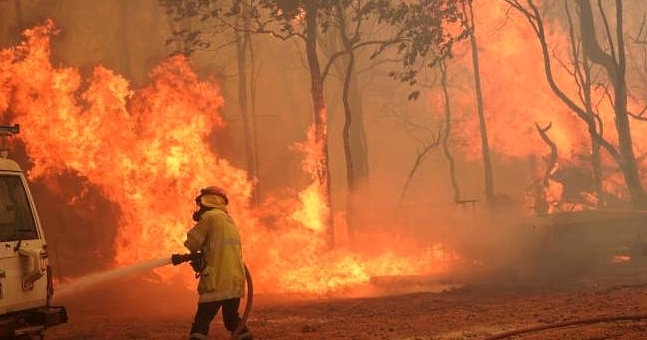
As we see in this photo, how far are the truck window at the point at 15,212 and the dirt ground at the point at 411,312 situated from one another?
12.1ft

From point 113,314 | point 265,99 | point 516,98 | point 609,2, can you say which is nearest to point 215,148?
point 265,99

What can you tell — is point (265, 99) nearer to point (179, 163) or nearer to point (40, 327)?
point (179, 163)

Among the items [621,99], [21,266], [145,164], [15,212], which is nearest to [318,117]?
A: [145,164]

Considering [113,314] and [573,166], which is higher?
[573,166]

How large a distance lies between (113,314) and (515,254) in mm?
12692

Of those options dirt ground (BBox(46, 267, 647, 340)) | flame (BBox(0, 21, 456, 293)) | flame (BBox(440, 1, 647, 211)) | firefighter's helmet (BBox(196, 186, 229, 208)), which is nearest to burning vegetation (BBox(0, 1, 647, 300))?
flame (BBox(0, 21, 456, 293))

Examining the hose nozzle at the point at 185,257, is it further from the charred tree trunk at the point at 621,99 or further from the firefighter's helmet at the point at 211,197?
the charred tree trunk at the point at 621,99

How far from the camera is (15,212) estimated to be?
7266 millimetres

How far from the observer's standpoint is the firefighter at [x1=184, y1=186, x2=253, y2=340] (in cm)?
741

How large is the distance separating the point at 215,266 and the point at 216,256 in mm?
103

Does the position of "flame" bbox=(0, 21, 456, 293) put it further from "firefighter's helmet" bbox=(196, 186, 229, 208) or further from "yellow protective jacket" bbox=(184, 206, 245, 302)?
"yellow protective jacket" bbox=(184, 206, 245, 302)

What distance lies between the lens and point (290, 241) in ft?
62.5

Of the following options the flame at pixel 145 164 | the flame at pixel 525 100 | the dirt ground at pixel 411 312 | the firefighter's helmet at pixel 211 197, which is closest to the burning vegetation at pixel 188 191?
the flame at pixel 145 164

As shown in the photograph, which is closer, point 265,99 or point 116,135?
point 116,135
